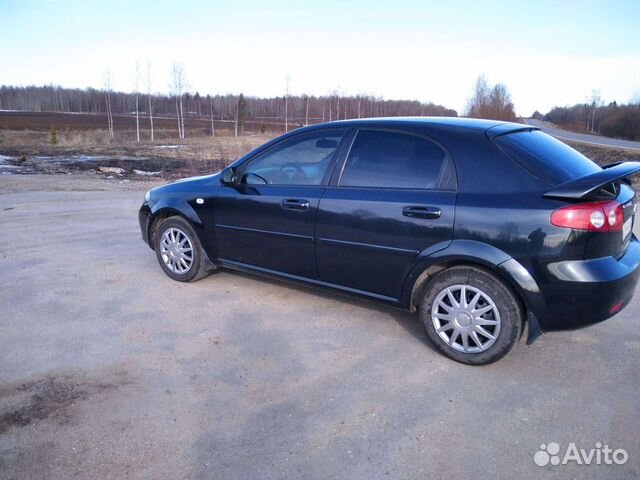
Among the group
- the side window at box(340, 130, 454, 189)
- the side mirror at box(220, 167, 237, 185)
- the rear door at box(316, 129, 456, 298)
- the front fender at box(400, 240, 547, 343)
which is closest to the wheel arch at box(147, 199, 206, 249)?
the side mirror at box(220, 167, 237, 185)

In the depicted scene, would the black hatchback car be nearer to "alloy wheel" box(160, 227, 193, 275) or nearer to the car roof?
the car roof

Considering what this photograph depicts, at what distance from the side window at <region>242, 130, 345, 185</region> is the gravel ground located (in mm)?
1163

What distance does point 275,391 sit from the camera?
3.17 m

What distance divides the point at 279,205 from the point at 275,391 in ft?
5.68

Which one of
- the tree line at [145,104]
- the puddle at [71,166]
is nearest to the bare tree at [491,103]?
the puddle at [71,166]

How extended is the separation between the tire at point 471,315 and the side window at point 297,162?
1.38 metres

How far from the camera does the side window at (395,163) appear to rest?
358 centimetres

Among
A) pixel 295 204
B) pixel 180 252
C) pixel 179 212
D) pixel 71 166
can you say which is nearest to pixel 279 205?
pixel 295 204

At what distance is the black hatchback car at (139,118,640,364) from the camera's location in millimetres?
3141

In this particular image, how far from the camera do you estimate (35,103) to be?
12300cm

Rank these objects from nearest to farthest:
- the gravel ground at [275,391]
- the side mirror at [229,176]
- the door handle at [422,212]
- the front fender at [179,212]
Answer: the gravel ground at [275,391] → the door handle at [422,212] → the side mirror at [229,176] → the front fender at [179,212]

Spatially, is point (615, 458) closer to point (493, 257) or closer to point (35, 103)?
point (493, 257)

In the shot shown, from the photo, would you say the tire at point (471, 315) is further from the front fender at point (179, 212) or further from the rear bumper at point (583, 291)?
the front fender at point (179, 212)

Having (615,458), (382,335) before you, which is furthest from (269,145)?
(615,458)
